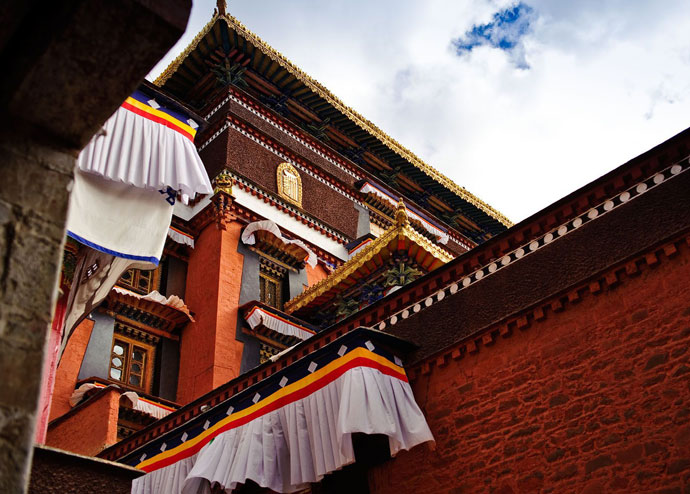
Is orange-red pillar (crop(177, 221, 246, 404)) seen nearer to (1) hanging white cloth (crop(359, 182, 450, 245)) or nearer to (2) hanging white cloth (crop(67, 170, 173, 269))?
(1) hanging white cloth (crop(359, 182, 450, 245))

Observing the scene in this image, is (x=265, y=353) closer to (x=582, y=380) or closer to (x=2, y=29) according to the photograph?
(x=582, y=380)

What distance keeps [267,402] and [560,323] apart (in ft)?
11.5

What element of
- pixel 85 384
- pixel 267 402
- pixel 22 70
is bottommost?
pixel 22 70

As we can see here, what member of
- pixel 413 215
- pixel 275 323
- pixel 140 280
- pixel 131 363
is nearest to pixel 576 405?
pixel 275 323

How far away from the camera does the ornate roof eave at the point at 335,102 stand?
17922mm

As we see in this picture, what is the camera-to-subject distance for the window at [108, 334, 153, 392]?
13406 mm

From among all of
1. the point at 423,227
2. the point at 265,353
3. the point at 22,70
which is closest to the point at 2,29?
the point at 22,70

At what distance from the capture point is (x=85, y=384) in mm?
12055

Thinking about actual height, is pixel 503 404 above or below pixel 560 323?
below

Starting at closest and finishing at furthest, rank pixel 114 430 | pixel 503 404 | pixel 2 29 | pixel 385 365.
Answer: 1. pixel 2 29
2. pixel 503 404
3. pixel 385 365
4. pixel 114 430

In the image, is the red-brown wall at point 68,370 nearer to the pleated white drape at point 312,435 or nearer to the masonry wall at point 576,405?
the pleated white drape at point 312,435

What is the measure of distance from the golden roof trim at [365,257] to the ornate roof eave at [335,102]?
22.1 feet

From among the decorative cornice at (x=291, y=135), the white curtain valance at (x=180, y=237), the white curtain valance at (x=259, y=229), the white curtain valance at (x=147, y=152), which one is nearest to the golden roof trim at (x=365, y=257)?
the white curtain valance at (x=259, y=229)

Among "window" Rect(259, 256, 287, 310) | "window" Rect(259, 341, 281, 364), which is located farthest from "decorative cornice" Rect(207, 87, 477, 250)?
"window" Rect(259, 341, 281, 364)
